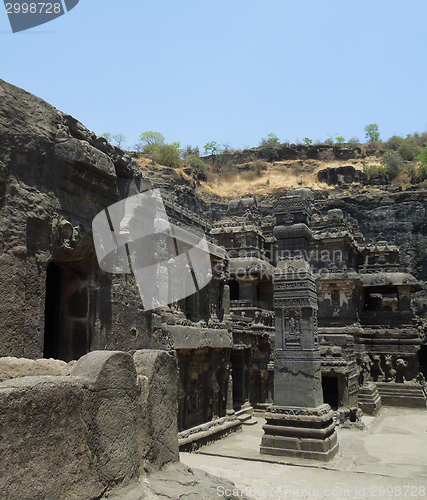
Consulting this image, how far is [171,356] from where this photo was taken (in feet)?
9.41

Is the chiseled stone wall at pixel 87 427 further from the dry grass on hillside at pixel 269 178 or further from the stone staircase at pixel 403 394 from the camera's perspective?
the dry grass on hillside at pixel 269 178


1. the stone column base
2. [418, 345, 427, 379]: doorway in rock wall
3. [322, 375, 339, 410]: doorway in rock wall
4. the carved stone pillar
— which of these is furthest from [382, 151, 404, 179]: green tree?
the stone column base

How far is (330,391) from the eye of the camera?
16219 mm

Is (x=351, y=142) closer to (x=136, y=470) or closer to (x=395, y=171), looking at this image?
(x=395, y=171)

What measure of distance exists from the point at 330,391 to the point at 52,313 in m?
14.5

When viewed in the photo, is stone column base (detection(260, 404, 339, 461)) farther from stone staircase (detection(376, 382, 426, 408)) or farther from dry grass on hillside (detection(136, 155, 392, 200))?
dry grass on hillside (detection(136, 155, 392, 200))

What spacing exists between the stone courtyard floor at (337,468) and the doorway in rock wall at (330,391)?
2743mm

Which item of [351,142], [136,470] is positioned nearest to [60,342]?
[136,470]

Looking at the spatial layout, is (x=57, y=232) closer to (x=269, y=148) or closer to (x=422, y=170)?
(x=422, y=170)

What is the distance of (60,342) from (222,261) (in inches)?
430

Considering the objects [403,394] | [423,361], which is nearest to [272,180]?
[423,361]

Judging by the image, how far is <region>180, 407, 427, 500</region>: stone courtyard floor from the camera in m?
6.25

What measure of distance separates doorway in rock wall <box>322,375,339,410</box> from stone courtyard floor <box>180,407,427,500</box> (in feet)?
9.00

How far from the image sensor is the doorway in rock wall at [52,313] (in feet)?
11.3
